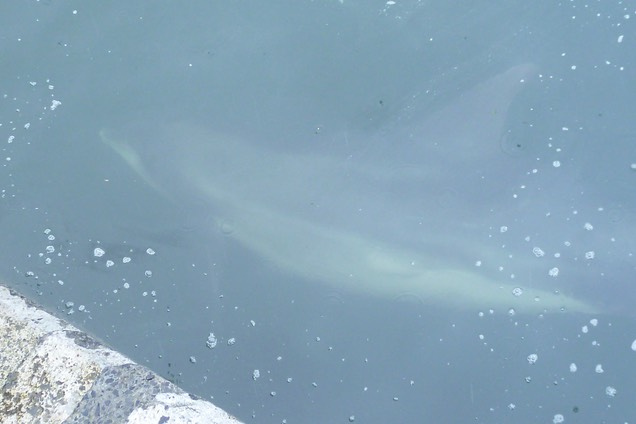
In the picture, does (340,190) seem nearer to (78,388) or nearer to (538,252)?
(538,252)

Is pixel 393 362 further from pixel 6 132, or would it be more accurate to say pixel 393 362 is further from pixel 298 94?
pixel 6 132

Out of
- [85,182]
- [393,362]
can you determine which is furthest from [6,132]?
[393,362]

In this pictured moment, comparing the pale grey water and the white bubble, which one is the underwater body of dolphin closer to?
the pale grey water

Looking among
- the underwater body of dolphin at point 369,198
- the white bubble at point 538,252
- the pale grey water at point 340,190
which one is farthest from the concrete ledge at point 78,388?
the white bubble at point 538,252

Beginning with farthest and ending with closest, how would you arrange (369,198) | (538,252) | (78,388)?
(369,198) → (538,252) → (78,388)

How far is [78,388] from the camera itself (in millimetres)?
3066

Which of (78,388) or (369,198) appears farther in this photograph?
(369,198)

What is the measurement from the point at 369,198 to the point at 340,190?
173 mm

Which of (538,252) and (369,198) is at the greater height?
(369,198)

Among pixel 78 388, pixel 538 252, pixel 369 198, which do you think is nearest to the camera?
pixel 78 388

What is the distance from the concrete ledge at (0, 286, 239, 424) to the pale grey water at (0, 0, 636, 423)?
0.65 m

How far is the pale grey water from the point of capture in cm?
380

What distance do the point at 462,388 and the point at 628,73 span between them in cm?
217

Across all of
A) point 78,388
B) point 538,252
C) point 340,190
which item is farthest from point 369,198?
point 78,388
